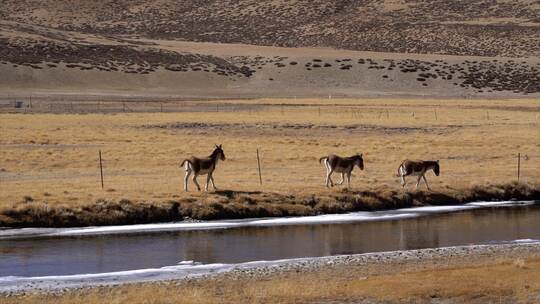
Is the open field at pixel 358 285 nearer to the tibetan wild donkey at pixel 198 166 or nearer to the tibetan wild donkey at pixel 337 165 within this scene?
the tibetan wild donkey at pixel 198 166

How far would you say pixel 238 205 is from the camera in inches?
1176

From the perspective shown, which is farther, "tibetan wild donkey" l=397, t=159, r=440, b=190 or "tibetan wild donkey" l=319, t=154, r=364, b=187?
"tibetan wild donkey" l=397, t=159, r=440, b=190

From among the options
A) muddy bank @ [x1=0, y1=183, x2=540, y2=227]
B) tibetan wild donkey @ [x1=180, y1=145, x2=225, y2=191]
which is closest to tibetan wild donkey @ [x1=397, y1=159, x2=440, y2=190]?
muddy bank @ [x1=0, y1=183, x2=540, y2=227]

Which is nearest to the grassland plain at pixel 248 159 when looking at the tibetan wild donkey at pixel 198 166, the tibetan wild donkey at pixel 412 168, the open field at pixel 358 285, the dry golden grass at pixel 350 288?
the tibetan wild donkey at pixel 412 168

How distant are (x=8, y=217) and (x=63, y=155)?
1698 cm

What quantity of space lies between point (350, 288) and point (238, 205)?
39.0 feet

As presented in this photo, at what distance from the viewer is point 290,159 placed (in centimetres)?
4381

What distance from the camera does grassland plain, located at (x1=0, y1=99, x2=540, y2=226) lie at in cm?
2941

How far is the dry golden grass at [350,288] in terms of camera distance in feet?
56.5

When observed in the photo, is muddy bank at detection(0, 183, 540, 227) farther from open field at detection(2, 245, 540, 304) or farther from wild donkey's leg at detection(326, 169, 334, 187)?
open field at detection(2, 245, 540, 304)

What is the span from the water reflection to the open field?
2589 millimetres

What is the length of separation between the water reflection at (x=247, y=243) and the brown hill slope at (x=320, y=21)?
129 metres

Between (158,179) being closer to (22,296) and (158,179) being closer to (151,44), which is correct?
(22,296)

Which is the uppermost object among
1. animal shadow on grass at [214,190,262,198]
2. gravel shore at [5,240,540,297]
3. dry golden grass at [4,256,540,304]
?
animal shadow on grass at [214,190,262,198]
